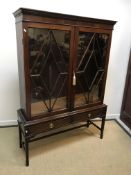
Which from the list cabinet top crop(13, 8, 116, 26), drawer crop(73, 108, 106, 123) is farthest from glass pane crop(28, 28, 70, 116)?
drawer crop(73, 108, 106, 123)

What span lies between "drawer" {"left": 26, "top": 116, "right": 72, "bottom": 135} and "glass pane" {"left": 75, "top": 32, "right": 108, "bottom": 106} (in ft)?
0.82

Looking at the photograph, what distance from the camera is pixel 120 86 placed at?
2.91 metres

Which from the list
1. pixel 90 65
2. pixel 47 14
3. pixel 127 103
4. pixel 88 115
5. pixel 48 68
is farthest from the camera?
pixel 127 103

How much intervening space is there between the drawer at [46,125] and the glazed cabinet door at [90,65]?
0.72ft

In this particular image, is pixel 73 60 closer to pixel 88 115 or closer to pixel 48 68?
pixel 48 68

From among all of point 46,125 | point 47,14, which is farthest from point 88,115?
point 47,14

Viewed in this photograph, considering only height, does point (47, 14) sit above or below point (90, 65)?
above

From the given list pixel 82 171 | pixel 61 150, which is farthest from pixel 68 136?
pixel 82 171

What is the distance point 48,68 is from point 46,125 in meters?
0.64

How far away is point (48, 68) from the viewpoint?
178cm

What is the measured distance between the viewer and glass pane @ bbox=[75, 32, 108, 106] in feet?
6.23

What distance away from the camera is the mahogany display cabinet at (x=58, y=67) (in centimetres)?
159

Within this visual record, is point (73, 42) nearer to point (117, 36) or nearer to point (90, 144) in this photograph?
point (117, 36)

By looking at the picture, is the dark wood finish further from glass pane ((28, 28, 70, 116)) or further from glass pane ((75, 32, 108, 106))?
glass pane ((28, 28, 70, 116))
